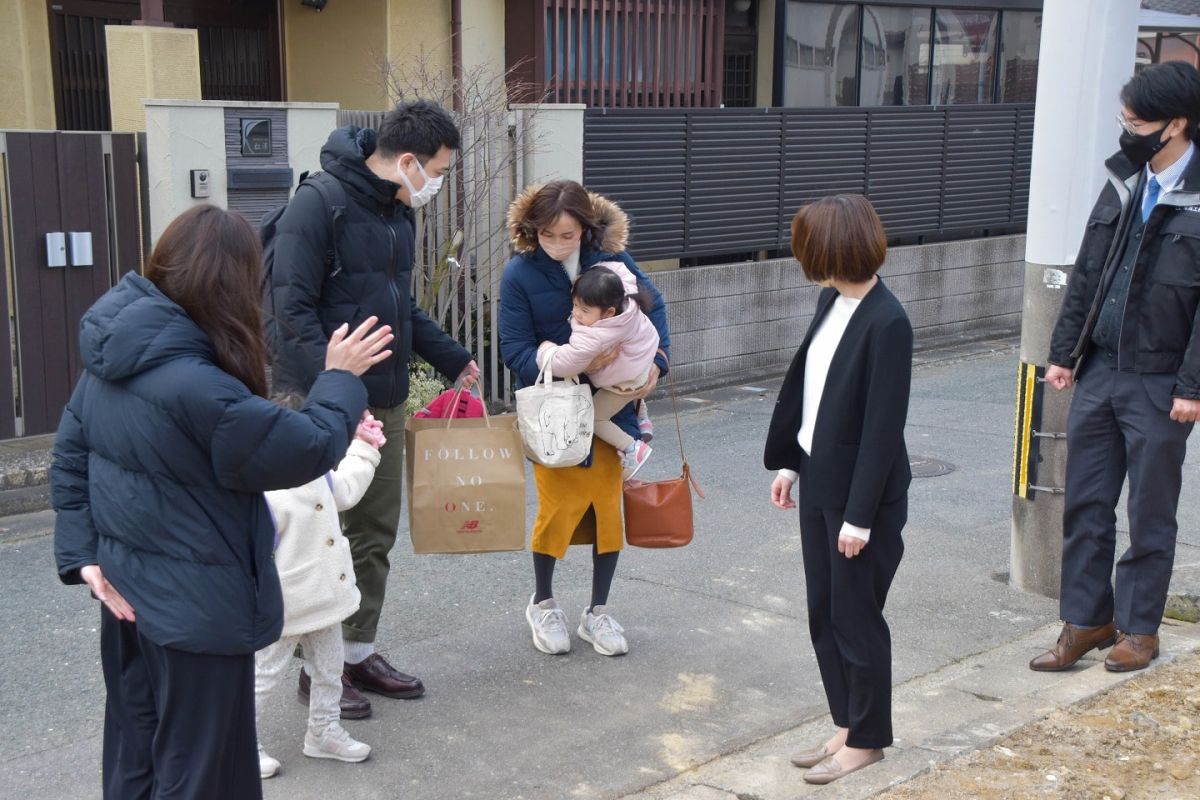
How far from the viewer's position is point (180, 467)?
283 cm

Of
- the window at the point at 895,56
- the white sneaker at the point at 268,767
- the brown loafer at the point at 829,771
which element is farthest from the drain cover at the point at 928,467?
the window at the point at 895,56

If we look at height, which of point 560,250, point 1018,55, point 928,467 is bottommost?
point 928,467

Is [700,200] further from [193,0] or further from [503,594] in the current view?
[503,594]

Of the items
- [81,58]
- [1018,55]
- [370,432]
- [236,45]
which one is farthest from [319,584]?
[1018,55]

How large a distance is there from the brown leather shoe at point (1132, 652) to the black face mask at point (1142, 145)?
64.6 inches

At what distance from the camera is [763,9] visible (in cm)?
1206

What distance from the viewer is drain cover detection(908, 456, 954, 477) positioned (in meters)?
7.82

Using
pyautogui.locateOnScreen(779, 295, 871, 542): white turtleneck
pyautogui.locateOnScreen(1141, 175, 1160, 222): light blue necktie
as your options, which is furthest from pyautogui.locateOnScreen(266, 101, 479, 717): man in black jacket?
pyautogui.locateOnScreen(1141, 175, 1160, 222): light blue necktie

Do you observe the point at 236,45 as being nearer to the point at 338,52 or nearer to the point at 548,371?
the point at 338,52

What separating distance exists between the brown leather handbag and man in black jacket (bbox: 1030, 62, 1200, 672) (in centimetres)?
136

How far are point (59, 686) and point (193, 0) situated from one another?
7073 millimetres

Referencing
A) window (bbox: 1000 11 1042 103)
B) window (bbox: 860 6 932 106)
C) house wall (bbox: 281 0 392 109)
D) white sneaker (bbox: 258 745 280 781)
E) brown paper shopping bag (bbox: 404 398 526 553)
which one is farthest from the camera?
window (bbox: 1000 11 1042 103)

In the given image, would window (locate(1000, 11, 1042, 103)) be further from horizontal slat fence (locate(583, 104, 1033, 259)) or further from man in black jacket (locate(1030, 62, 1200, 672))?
man in black jacket (locate(1030, 62, 1200, 672))

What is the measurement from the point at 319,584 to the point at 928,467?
4941 millimetres
